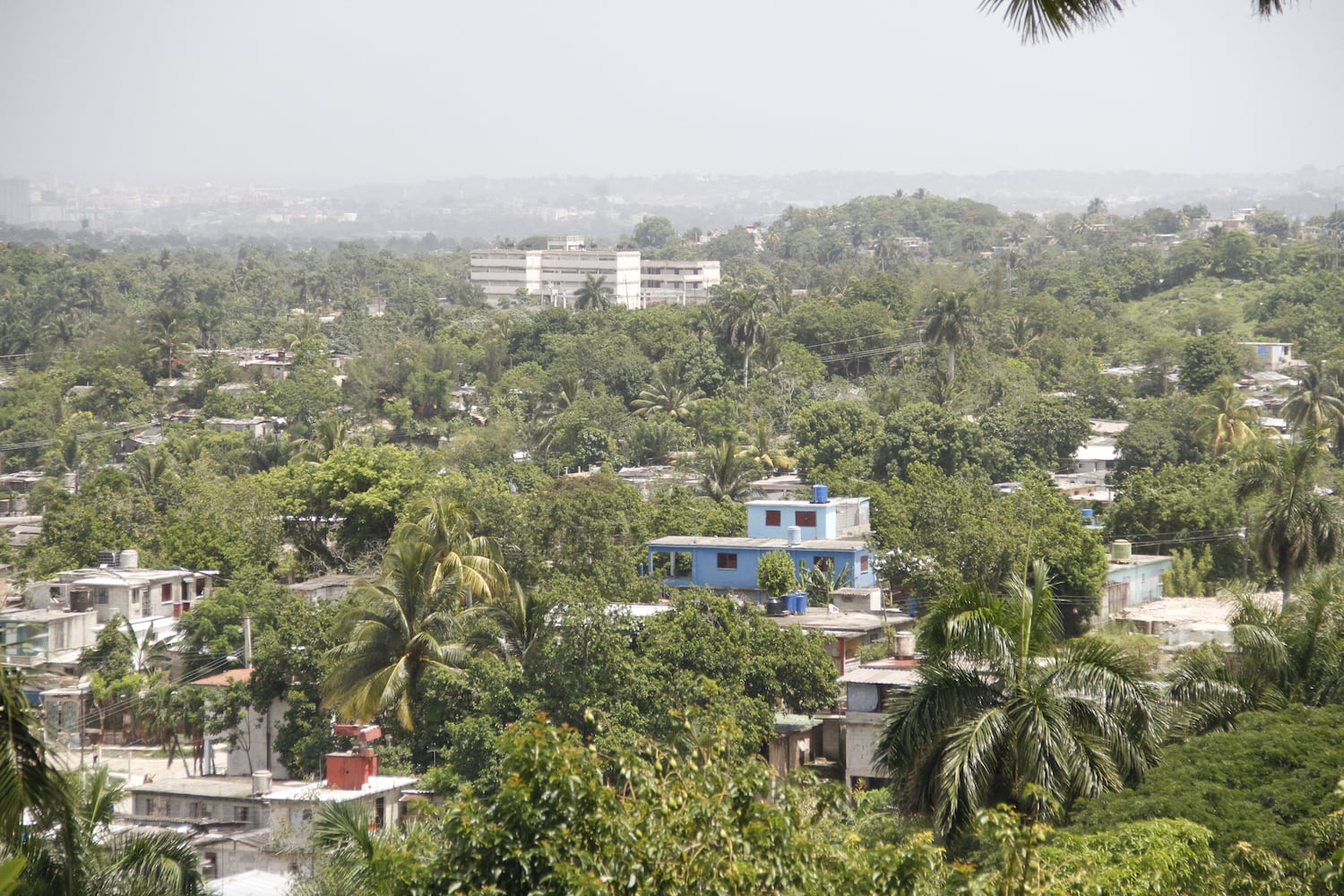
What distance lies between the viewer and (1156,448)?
1859 inches

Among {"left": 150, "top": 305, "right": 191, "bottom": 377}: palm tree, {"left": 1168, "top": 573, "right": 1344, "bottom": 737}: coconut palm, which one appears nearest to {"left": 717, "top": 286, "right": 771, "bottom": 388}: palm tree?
{"left": 150, "top": 305, "right": 191, "bottom": 377}: palm tree

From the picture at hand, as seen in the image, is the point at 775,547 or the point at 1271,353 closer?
the point at 775,547

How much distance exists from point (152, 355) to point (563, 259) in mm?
65638

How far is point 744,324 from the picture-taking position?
6112cm

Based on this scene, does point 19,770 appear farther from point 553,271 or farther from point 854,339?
point 553,271

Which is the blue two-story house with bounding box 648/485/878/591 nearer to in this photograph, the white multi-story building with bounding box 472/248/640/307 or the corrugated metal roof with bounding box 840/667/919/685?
the corrugated metal roof with bounding box 840/667/919/685

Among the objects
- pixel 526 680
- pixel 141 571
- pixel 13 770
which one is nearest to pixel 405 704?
pixel 526 680

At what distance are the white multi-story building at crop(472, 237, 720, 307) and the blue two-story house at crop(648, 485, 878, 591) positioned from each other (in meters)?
91.2

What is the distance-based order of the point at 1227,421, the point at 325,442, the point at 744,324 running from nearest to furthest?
the point at 325,442 < the point at 1227,421 < the point at 744,324

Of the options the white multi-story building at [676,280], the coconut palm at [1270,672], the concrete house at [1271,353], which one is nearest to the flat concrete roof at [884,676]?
the coconut palm at [1270,672]

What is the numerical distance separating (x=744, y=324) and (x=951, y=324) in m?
7.62

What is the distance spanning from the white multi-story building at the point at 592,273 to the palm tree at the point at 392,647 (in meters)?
102

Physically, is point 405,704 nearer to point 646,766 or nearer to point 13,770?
point 646,766

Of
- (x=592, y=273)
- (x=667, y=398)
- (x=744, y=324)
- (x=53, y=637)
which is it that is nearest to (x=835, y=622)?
(x=53, y=637)
